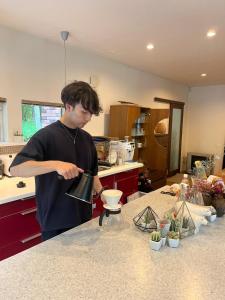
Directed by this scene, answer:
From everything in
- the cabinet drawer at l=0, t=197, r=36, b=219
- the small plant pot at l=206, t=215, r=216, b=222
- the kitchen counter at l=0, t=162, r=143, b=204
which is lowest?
the cabinet drawer at l=0, t=197, r=36, b=219

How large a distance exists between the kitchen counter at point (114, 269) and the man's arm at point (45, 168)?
0.35m

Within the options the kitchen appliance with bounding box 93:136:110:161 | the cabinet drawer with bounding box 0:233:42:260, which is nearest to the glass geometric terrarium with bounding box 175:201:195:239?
the cabinet drawer with bounding box 0:233:42:260

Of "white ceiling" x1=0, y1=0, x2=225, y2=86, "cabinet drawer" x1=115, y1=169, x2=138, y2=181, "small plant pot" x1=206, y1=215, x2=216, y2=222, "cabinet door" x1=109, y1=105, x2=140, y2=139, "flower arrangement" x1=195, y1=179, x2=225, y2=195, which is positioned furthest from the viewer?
"cabinet door" x1=109, y1=105, x2=140, y2=139

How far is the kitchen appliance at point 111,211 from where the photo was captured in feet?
4.15

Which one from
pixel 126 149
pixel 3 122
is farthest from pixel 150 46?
pixel 3 122

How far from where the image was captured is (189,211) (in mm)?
1328

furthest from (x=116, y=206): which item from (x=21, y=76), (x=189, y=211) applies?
(x=21, y=76)

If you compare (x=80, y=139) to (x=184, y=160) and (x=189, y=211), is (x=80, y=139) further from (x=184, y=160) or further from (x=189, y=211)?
(x=184, y=160)

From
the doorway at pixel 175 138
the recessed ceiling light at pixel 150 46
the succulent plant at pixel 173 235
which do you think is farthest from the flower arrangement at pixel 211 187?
the doorway at pixel 175 138

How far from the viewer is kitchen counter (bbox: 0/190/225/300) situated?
82 cm

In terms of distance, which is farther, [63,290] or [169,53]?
[169,53]

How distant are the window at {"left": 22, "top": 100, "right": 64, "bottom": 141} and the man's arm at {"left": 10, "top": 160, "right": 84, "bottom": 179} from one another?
1791 mm

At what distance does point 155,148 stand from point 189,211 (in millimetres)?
3095

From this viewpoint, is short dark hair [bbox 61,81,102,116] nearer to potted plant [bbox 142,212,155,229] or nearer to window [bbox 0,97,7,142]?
potted plant [bbox 142,212,155,229]
